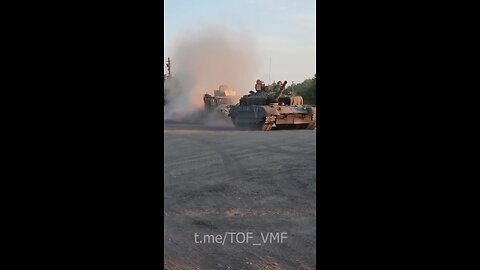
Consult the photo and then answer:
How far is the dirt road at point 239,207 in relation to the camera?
313cm

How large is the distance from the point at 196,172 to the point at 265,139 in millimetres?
3504

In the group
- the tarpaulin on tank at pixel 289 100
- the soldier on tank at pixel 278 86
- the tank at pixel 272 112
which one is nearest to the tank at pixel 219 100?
the tank at pixel 272 112

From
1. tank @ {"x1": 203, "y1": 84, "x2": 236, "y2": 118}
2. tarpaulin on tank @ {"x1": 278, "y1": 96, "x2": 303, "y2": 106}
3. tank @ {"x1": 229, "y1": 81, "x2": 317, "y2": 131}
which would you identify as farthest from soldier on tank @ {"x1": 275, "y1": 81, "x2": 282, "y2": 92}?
tank @ {"x1": 203, "y1": 84, "x2": 236, "y2": 118}

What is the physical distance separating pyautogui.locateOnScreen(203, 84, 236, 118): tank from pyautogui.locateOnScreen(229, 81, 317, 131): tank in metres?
0.83

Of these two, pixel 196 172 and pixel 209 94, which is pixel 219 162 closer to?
pixel 196 172

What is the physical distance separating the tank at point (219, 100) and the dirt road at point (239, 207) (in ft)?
15.9

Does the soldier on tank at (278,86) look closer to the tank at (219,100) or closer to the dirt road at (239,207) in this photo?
the tank at (219,100)

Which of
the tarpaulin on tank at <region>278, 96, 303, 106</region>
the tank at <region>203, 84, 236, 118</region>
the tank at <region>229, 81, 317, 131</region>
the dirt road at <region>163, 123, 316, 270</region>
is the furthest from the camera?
the tank at <region>203, 84, 236, 118</region>

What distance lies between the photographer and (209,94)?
1280 cm

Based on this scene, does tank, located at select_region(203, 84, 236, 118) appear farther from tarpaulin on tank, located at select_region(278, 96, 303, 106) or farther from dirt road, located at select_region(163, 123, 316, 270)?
dirt road, located at select_region(163, 123, 316, 270)

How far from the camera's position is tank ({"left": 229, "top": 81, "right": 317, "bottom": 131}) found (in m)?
10.4

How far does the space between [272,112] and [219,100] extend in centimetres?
278
